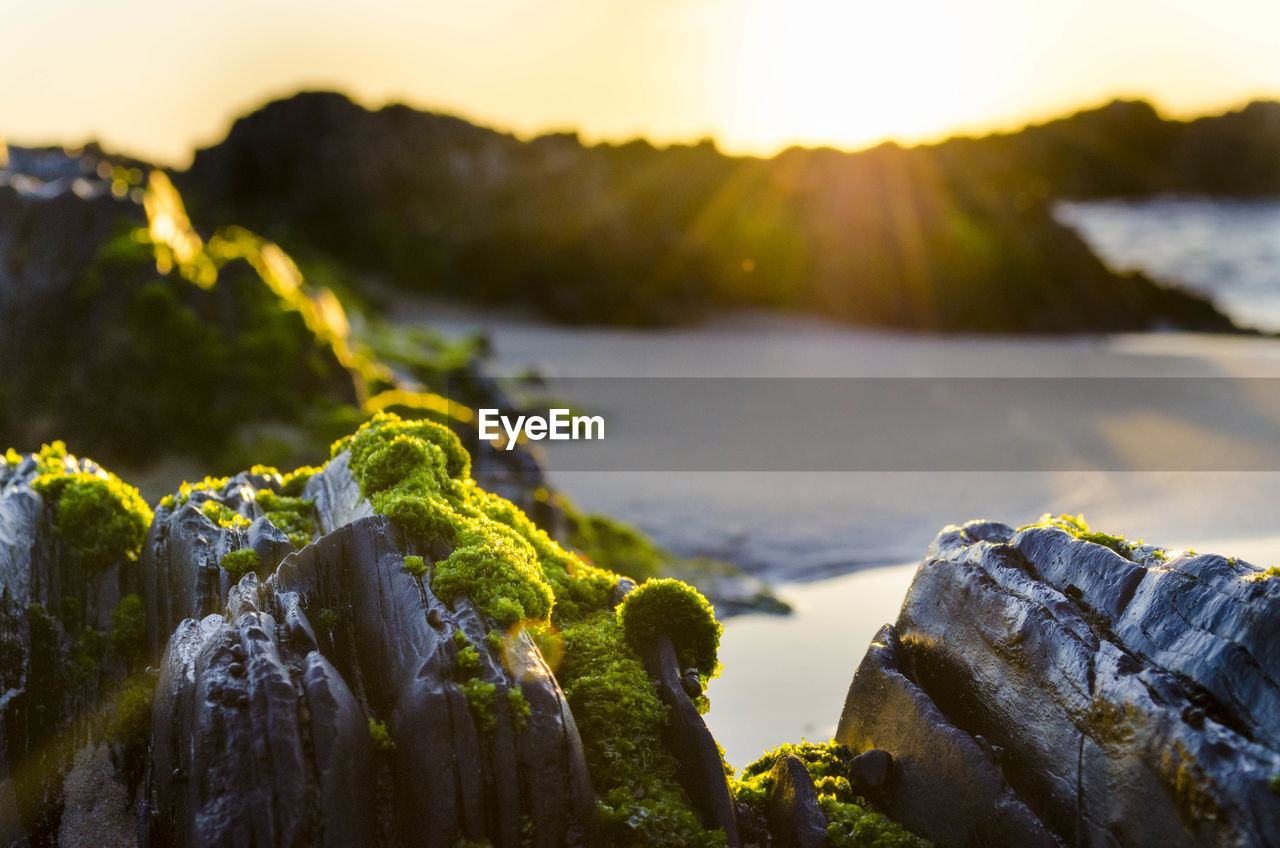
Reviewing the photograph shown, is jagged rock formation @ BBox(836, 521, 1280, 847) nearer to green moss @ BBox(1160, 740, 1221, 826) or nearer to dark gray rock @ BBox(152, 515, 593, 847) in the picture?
green moss @ BBox(1160, 740, 1221, 826)

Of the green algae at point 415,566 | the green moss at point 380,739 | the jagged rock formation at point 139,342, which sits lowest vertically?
the green moss at point 380,739

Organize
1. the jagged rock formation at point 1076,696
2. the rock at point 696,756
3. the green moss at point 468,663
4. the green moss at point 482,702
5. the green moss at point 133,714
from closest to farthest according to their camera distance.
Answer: the jagged rock formation at point 1076,696 < the green moss at point 482,702 < the green moss at point 468,663 < the rock at point 696,756 < the green moss at point 133,714

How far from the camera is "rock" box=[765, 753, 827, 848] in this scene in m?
9.39

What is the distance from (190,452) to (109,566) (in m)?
11.7

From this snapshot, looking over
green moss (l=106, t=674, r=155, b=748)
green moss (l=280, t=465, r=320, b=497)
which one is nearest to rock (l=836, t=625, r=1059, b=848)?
green moss (l=280, t=465, r=320, b=497)

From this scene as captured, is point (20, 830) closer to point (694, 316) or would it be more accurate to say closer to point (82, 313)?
point (82, 313)

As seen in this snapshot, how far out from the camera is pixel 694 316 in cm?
6538

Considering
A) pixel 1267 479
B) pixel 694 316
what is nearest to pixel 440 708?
pixel 1267 479

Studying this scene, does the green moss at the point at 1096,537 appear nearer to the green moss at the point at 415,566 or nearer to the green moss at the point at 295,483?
the green moss at the point at 415,566

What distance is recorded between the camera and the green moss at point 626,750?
868 centimetres

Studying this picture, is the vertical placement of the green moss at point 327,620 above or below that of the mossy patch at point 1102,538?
below

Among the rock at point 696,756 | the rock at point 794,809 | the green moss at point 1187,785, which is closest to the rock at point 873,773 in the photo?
the rock at point 794,809

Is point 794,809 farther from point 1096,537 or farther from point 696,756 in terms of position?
point 1096,537

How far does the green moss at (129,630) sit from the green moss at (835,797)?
7469mm
